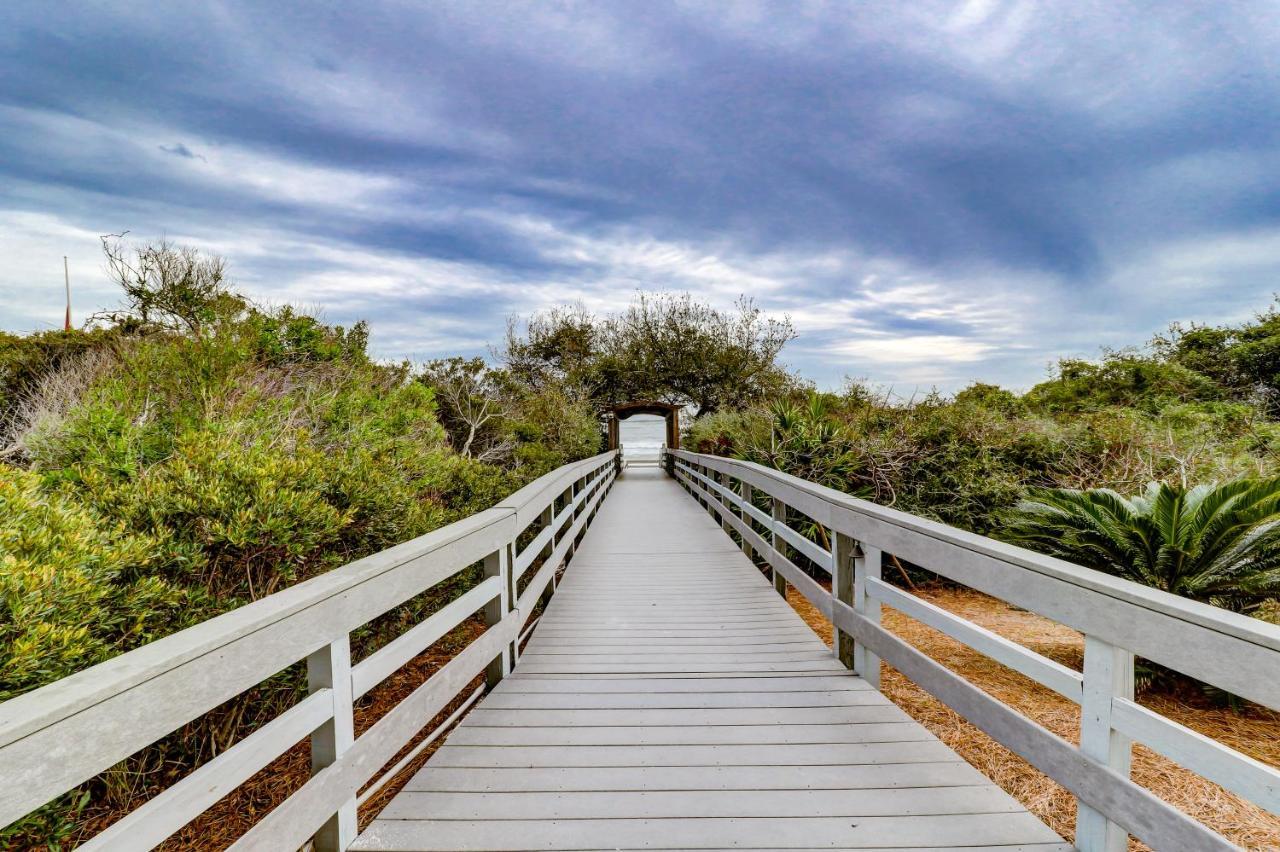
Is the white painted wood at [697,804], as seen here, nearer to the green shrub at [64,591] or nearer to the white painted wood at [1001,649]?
the white painted wood at [1001,649]

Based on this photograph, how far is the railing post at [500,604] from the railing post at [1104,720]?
2362 mm

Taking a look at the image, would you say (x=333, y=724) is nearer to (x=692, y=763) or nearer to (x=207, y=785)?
(x=207, y=785)

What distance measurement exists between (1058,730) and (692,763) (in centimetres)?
259

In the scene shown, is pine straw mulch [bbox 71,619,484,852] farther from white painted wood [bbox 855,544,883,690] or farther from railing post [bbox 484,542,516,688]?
white painted wood [bbox 855,544,883,690]

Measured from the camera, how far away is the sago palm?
11.5ft

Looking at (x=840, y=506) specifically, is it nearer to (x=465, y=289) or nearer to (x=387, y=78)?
(x=387, y=78)

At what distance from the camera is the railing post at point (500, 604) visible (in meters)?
3.03

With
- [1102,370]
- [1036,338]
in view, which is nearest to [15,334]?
[1036,338]

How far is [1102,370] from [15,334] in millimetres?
37187

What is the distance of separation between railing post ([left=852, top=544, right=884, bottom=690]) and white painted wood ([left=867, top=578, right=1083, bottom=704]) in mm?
147

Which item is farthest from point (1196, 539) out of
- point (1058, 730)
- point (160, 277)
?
point (160, 277)

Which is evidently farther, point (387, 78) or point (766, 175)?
point (766, 175)

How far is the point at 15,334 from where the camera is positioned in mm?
19672

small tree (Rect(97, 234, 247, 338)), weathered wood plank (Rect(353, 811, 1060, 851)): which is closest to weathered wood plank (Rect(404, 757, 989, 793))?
weathered wood plank (Rect(353, 811, 1060, 851))
